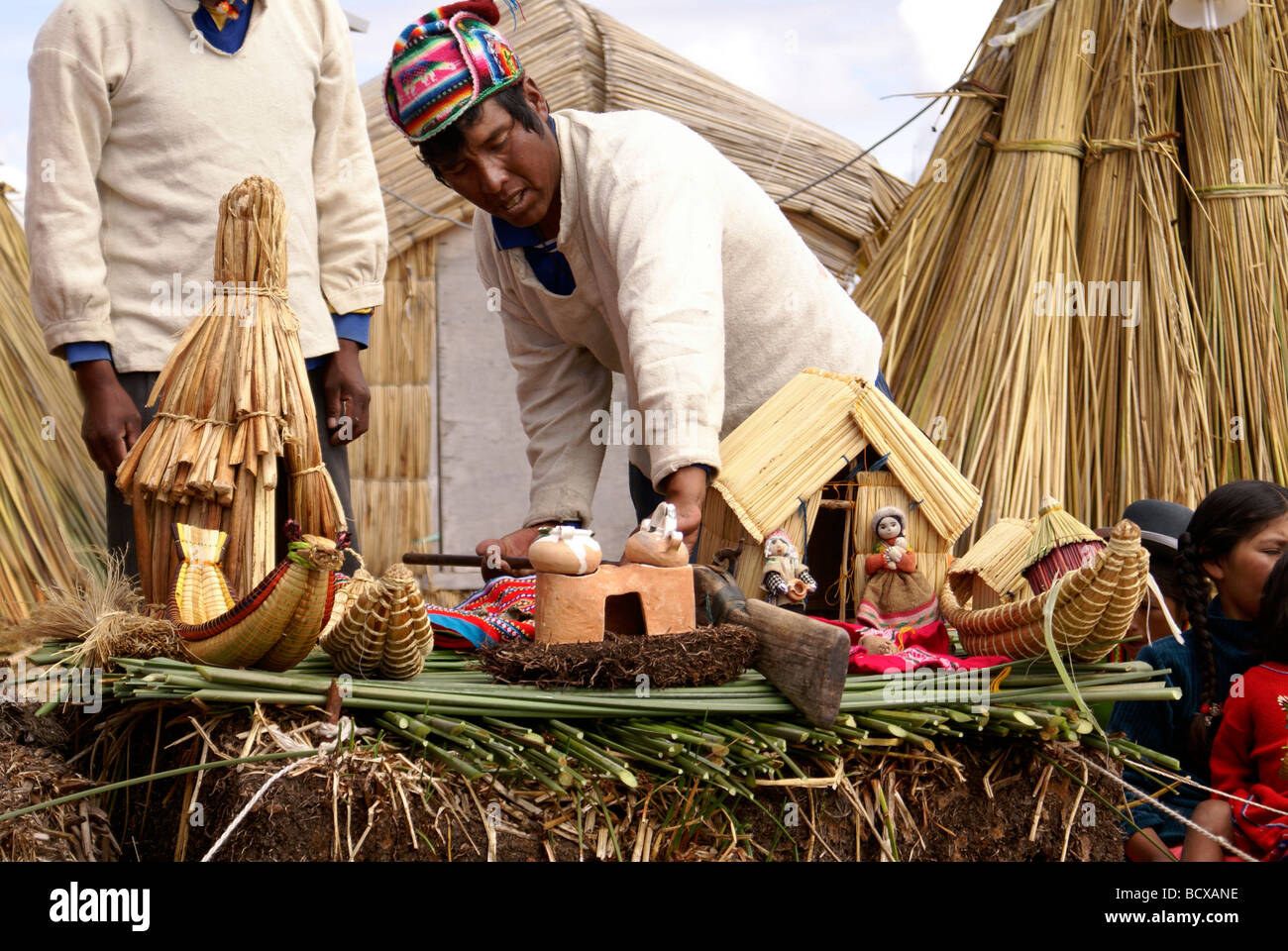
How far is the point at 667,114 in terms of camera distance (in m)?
4.91

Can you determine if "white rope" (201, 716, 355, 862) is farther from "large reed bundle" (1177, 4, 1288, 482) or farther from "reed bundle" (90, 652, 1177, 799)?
"large reed bundle" (1177, 4, 1288, 482)

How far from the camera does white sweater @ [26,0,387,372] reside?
238 cm

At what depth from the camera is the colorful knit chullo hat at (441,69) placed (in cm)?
200

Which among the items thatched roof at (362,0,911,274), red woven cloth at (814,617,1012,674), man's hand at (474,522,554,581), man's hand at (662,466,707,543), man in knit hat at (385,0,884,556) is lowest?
red woven cloth at (814,617,1012,674)

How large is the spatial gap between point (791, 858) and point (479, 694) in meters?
0.45

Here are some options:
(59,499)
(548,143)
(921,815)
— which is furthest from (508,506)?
(921,815)

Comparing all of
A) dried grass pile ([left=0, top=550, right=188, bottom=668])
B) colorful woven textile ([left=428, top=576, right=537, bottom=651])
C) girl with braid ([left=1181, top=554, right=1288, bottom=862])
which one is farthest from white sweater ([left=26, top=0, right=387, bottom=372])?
girl with braid ([left=1181, top=554, right=1288, bottom=862])

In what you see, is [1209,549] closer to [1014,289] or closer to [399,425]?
[1014,289]

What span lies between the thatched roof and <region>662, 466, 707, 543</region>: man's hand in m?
2.85

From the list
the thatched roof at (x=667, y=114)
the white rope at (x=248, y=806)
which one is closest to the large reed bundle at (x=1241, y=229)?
the thatched roof at (x=667, y=114)

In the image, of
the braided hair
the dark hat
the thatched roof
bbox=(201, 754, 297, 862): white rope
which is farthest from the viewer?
the thatched roof

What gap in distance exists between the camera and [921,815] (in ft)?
5.64
